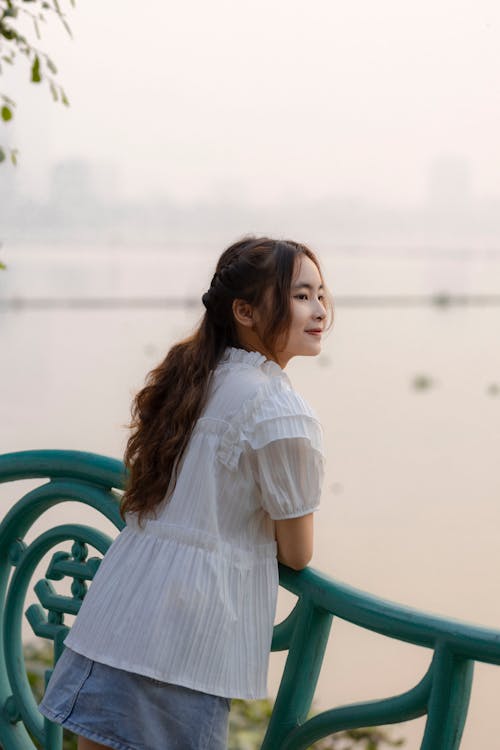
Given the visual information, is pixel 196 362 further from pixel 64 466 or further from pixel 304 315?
pixel 64 466

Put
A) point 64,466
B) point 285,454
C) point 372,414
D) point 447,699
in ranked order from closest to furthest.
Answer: point 447,699 < point 285,454 < point 64,466 < point 372,414

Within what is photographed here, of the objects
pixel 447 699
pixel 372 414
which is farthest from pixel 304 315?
pixel 372 414

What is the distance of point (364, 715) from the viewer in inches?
50.1

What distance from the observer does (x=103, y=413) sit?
13.4 ft

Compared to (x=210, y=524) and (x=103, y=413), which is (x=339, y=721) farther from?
(x=103, y=413)

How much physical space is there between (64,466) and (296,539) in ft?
1.37

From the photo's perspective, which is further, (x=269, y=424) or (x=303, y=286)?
(x=303, y=286)

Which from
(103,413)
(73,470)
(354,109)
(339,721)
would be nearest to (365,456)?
(103,413)

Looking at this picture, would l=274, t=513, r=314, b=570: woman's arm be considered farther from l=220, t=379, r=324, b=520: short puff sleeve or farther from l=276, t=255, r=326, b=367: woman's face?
l=276, t=255, r=326, b=367: woman's face

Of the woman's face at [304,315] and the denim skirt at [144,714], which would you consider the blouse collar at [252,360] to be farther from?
the denim skirt at [144,714]

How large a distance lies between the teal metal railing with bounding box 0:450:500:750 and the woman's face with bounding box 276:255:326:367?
26 cm

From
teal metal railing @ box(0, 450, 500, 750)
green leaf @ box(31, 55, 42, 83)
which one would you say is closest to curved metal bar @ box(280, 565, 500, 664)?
teal metal railing @ box(0, 450, 500, 750)

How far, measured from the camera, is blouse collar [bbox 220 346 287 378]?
4.70 ft

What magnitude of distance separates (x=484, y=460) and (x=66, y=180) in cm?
184
